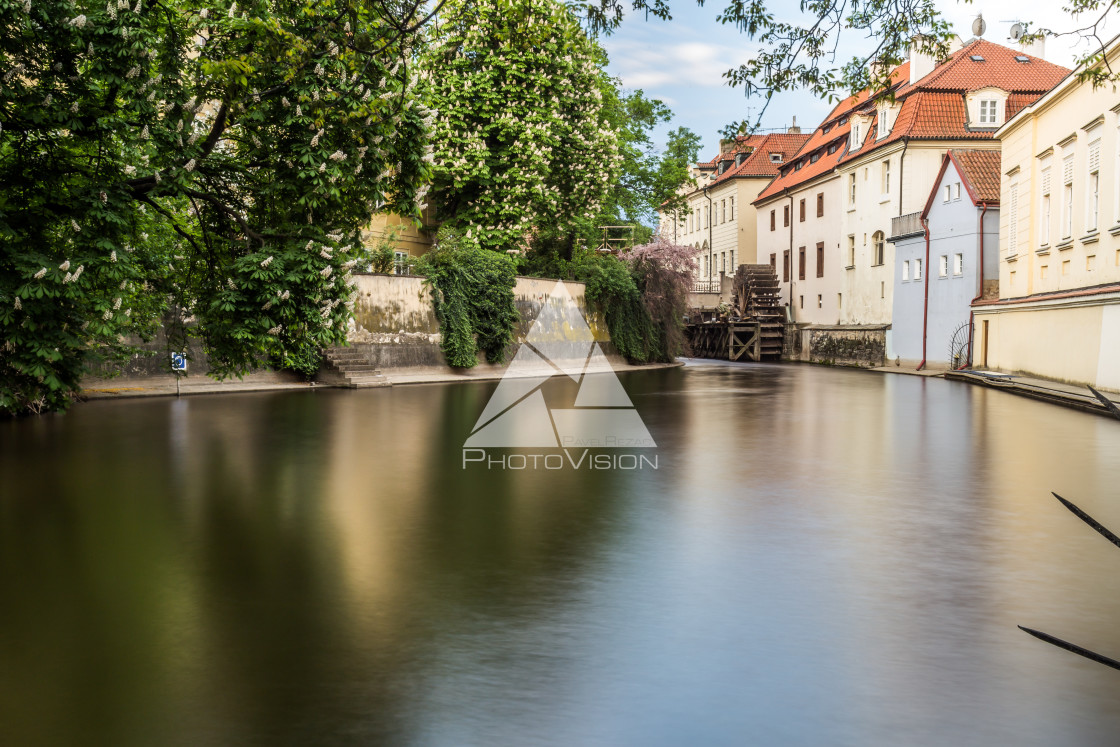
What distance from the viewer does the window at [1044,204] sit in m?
30.8

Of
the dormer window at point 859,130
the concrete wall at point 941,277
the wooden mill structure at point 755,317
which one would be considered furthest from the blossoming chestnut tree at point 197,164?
the wooden mill structure at point 755,317

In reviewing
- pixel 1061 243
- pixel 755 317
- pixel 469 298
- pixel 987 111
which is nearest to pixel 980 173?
pixel 987 111

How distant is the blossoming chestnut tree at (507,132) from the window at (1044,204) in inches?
640

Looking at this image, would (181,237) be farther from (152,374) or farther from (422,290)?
(422,290)

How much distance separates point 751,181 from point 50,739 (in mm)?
72567

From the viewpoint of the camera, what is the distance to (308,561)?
7.38 m

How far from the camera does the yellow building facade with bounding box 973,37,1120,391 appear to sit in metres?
25.1

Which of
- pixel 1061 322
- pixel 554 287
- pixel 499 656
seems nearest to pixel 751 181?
pixel 554 287

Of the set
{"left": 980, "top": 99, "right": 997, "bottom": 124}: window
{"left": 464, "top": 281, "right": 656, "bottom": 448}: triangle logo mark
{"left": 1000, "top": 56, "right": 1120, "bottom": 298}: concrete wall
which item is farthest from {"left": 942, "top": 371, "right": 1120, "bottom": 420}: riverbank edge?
{"left": 980, "top": 99, "right": 997, "bottom": 124}: window

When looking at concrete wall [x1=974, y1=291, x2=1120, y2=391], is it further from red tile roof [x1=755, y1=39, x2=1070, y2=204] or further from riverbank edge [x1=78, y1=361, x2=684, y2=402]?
riverbank edge [x1=78, y1=361, x2=684, y2=402]

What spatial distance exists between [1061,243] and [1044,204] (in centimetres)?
267

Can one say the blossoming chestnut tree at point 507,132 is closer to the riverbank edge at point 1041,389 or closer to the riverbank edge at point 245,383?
the riverbank edge at point 245,383

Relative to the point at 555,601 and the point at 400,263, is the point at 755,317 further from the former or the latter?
the point at 555,601

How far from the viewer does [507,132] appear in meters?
38.4
